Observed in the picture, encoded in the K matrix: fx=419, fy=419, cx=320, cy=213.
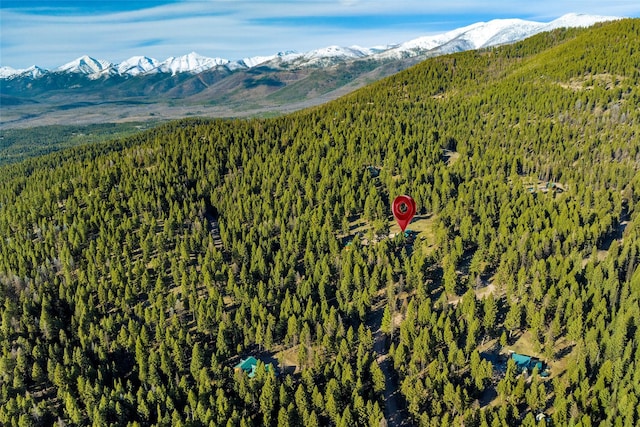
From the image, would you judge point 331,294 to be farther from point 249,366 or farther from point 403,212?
point 249,366

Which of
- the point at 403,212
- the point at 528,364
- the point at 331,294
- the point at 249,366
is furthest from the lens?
the point at 403,212

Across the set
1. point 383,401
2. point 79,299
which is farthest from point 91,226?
point 383,401

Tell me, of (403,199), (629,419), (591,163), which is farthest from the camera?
(591,163)

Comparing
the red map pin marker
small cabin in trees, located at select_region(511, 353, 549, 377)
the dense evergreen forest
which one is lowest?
small cabin in trees, located at select_region(511, 353, 549, 377)

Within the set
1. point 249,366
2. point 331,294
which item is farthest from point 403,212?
point 249,366

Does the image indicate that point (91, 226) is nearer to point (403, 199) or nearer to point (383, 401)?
point (403, 199)

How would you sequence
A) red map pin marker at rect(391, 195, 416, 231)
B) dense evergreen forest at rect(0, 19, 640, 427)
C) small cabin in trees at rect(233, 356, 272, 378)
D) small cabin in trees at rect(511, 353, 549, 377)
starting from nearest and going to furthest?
dense evergreen forest at rect(0, 19, 640, 427)
small cabin in trees at rect(511, 353, 549, 377)
small cabin in trees at rect(233, 356, 272, 378)
red map pin marker at rect(391, 195, 416, 231)

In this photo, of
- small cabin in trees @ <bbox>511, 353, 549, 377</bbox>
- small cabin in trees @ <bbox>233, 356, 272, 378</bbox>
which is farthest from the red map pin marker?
small cabin in trees @ <bbox>233, 356, 272, 378</bbox>

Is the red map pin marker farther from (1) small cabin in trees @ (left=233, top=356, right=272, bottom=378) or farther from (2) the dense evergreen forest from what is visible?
(1) small cabin in trees @ (left=233, top=356, right=272, bottom=378)

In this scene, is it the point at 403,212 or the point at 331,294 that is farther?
the point at 403,212
